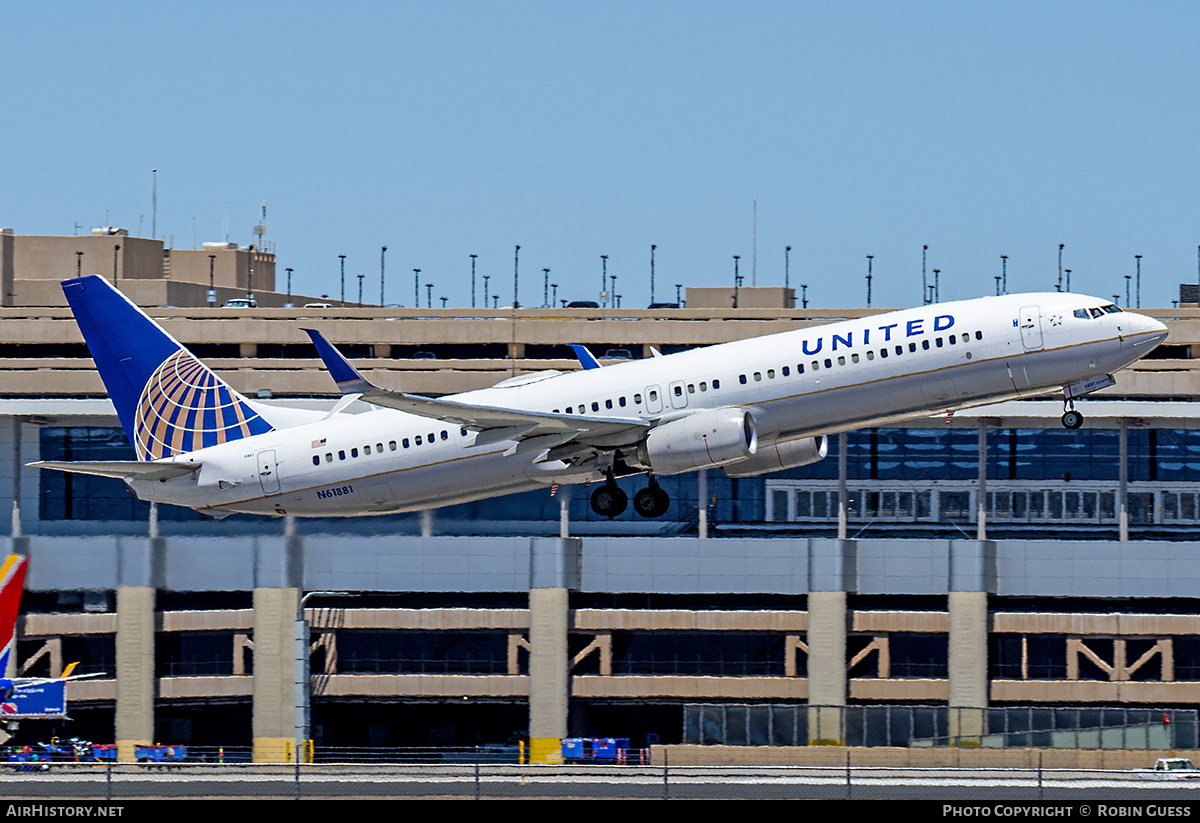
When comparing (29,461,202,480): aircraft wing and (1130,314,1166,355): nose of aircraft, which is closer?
(1130,314,1166,355): nose of aircraft

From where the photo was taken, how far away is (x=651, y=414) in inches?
2206

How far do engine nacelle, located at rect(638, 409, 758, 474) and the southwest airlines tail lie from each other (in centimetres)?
4245

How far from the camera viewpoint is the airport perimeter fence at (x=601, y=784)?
169 feet

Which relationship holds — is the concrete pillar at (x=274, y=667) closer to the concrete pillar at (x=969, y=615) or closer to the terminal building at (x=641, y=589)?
the terminal building at (x=641, y=589)

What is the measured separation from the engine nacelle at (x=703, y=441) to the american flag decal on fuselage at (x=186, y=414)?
649 inches

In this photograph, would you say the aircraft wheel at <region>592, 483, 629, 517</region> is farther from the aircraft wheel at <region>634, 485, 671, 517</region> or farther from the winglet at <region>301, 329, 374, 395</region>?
the winglet at <region>301, 329, 374, 395</region>

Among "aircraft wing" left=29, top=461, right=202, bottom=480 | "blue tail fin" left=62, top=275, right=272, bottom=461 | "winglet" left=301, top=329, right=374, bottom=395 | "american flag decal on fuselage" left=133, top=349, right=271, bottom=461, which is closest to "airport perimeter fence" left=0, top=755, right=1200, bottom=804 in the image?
"aircraft wing" left=29, top=461, right=202, bottom=480

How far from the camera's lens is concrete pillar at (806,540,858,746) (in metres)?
90.6

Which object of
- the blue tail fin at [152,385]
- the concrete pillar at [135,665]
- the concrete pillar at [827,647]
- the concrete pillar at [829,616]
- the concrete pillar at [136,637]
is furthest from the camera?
the concrete pillar at [135,665]

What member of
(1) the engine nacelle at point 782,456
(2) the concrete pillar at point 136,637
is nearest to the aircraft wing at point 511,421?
(1) the engine nacelle at point 782,456

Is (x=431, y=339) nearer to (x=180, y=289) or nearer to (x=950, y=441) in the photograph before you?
(x=950, y=441)

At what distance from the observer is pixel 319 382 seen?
101 metres
